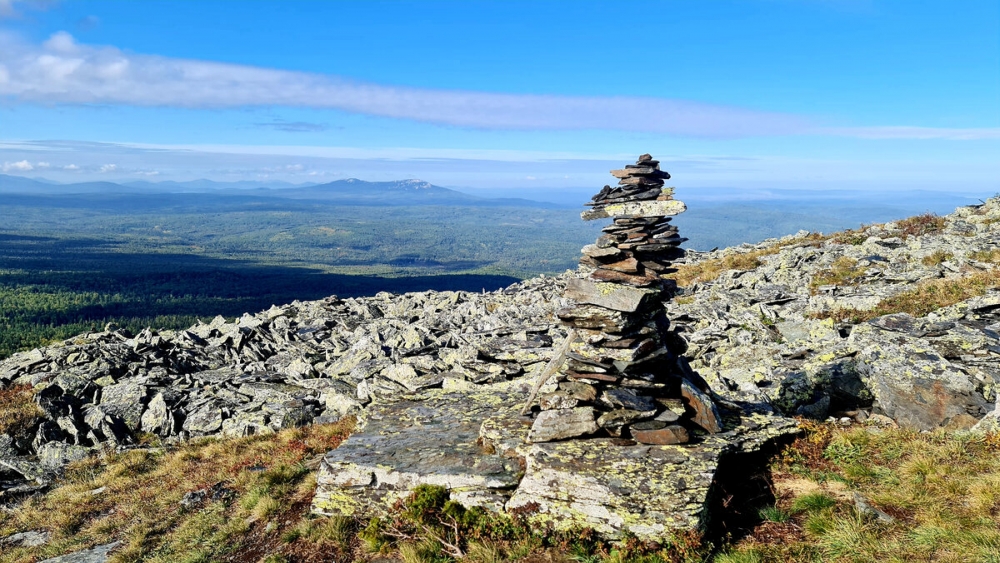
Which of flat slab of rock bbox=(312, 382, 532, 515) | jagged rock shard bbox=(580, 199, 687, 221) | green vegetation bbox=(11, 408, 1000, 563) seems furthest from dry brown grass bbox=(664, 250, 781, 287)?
flat slab of rock bbox=(312, 382, 532, 515)

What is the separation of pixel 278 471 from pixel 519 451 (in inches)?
301

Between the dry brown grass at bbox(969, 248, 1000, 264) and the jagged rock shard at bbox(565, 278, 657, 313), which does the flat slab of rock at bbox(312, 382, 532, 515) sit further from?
the dry brown grass at bbox(969, 248, 1000, 264)

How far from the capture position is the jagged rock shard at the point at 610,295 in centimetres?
1221

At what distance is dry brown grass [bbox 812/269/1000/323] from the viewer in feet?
72.9

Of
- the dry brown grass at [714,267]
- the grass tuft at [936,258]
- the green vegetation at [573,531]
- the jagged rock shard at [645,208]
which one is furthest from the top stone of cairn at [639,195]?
the dry brown grass at [714,267]

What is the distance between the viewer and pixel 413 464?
38.9ft

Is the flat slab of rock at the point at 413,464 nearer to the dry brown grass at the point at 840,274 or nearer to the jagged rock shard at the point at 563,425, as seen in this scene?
the jagged rock shard at the point at 563,425

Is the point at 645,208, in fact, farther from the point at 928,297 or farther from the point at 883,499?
the point at 928,297

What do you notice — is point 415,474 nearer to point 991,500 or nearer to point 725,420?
point 725,420

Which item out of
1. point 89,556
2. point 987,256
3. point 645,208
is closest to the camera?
point 645,208

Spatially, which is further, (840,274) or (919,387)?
(840,274)

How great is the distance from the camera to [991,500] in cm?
958

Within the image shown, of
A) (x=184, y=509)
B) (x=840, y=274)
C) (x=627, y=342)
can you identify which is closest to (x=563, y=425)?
(x=627, y=342)

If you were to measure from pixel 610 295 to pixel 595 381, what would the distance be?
1943 mm
